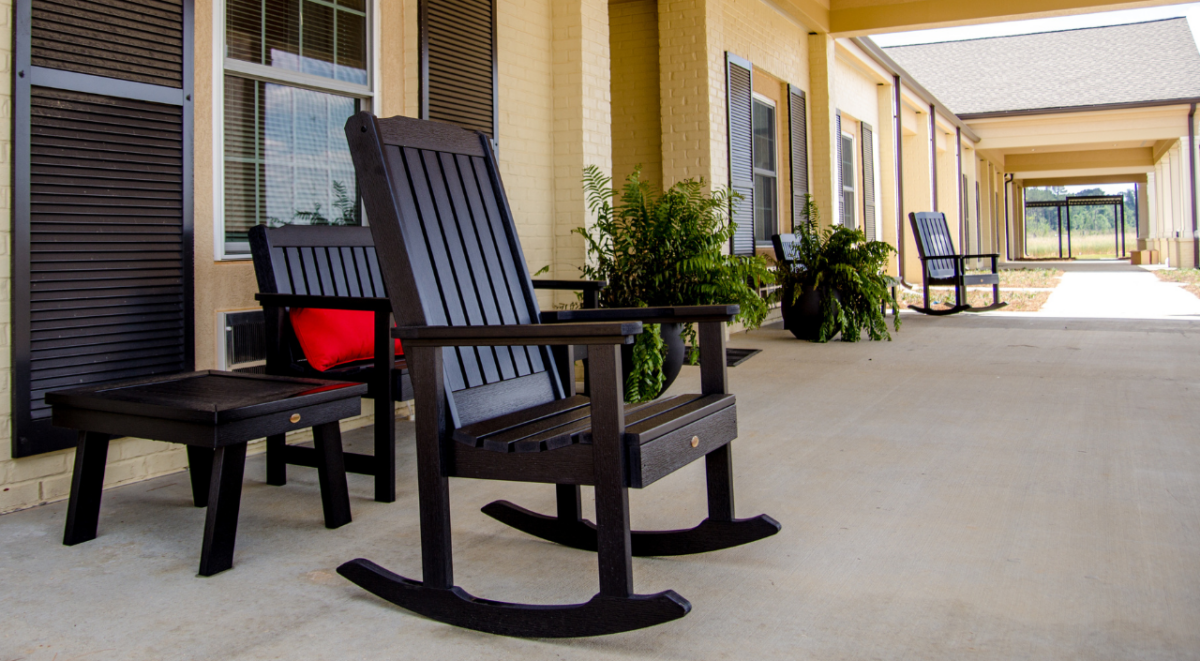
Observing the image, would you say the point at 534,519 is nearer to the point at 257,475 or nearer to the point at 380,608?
the point at 380,608

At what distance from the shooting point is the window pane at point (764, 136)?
27.2 ft

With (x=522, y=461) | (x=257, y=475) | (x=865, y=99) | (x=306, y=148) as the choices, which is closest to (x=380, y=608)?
(x=522, y=461)

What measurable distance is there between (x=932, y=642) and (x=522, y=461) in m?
0.83

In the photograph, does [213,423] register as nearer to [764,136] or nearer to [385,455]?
[385,455]

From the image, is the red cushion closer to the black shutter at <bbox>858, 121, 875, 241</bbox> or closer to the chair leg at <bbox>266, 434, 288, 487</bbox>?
the chair leg at <bbox>266, 434, 288, 487</bbox>

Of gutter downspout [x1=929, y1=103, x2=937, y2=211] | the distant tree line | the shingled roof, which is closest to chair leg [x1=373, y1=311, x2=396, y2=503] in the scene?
gutter downspout [x1=929, y1=103, x2=937, y2=211]

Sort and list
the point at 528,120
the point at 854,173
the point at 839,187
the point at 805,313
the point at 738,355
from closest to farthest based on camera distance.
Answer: the point at 528,120
the point at 738,355
the point at 805,313
the point at 839,187
the point at 854,173

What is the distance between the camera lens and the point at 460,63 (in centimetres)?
421

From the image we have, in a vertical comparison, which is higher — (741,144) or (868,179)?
(868,179)

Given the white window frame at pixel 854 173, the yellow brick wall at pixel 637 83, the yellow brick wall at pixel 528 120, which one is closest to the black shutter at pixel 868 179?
the white window frame at pixel 854 173

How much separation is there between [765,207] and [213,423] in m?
7.14

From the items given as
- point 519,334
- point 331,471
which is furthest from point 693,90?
point 519,334

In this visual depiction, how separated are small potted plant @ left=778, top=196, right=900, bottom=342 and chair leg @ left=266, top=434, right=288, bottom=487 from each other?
14.6ft

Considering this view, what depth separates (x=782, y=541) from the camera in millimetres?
2242
